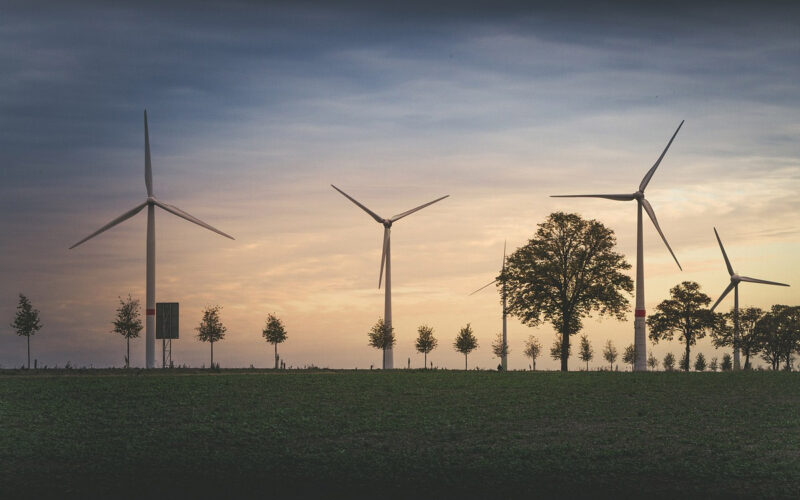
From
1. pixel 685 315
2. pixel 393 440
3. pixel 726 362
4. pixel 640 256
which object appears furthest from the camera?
pixel 726 362

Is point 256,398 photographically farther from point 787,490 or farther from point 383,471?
point 787,490

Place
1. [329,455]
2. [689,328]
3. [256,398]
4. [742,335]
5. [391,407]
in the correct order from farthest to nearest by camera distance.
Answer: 1. [742,335]
2. [689,328]
3. [256,398]
4. [391,407]
5. [329,455]

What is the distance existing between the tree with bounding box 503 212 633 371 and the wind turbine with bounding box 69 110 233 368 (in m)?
30.0

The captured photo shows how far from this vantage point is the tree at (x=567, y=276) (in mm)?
87250

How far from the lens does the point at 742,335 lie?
13012cm

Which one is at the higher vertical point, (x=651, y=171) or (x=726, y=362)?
(x=651, y=171)

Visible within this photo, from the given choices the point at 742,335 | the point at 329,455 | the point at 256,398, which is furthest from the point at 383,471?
the point at 742,335

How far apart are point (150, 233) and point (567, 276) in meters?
41.2

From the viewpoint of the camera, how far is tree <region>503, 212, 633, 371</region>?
286 feet

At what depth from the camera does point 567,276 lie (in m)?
87.6

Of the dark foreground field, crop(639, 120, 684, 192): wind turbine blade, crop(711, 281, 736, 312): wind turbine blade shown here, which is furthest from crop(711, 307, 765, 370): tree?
the dark foreground field

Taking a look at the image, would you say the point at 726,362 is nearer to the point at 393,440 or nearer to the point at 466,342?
the point at 466,342

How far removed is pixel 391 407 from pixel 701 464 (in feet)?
56.3

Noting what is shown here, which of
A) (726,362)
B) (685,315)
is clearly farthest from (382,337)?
(726,362)
